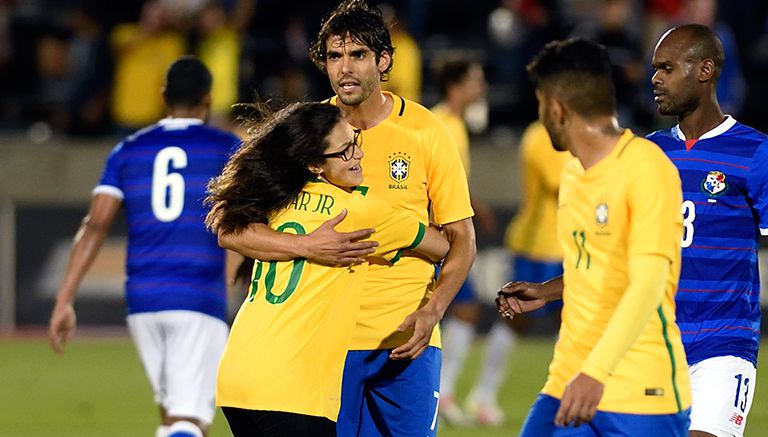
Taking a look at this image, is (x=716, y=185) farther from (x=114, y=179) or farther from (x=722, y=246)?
A: (x=114, y=179)

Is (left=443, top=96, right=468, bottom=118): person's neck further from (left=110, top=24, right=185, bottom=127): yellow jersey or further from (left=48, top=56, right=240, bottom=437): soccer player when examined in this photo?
(left=110, top=24, right=185, bottom=127): yellow jersey

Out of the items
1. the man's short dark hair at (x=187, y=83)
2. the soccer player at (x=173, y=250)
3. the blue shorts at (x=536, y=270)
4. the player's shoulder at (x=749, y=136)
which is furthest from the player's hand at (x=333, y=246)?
the blue shorts at (x=536, y=270)

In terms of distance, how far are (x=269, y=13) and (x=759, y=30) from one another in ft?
19.4

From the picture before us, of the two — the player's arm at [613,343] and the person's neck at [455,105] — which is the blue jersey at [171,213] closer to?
the player's arm at [613,343]

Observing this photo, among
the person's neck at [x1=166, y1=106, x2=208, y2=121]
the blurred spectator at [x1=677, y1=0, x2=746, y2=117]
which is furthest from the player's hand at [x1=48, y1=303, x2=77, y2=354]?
the blurred spectator at [x1=677, y1=0, x2=746, y2=117]

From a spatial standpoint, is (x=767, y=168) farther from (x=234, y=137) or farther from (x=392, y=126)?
(x=234, y=137)

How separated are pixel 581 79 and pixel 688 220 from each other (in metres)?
1.64

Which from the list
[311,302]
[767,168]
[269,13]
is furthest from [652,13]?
[311,302]

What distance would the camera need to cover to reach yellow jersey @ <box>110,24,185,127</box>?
15.9 m

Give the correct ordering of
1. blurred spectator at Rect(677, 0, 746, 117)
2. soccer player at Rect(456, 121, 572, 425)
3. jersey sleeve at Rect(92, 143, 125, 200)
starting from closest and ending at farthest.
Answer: jersey sleeve at Rect(92, 143, 125, 200) → soccer player at Rect(456, 121, 572, 425) → blurred spectator at Rect(677, 0, 746, 117)

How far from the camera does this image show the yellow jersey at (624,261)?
4.60 m

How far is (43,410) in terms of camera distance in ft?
37.2

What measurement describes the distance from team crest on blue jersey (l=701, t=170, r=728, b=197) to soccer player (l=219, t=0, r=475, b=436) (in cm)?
98

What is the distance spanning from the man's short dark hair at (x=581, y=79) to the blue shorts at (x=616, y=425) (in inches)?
37.8
